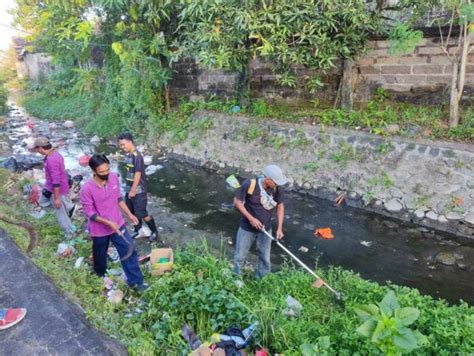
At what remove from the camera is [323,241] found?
623 centimetres

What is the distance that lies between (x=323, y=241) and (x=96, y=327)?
4088 millimetres

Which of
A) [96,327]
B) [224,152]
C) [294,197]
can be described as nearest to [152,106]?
[224,152]

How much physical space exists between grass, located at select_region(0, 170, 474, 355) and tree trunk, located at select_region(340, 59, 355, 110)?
16.2 feet

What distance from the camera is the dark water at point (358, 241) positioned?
5160mm

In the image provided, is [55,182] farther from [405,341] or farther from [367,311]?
[405,341]

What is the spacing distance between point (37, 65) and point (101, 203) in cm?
2719

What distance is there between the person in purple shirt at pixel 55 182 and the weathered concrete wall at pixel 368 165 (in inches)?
188

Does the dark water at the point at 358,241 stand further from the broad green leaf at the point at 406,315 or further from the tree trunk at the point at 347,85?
the broad green leaf at the point at 406,315

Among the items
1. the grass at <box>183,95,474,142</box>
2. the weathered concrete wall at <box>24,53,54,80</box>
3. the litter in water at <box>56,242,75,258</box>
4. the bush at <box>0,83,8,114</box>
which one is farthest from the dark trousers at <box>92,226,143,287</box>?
the weathered concrete wall at <box>24,53,54,80</box>

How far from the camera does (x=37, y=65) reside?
26312 mm

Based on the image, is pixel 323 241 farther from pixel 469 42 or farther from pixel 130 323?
pixel 469 42

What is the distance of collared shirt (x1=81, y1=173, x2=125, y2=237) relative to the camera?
3.89 metres

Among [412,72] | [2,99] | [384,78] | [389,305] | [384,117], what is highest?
[412,72]

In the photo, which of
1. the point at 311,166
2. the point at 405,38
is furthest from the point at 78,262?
the point at 405,38
